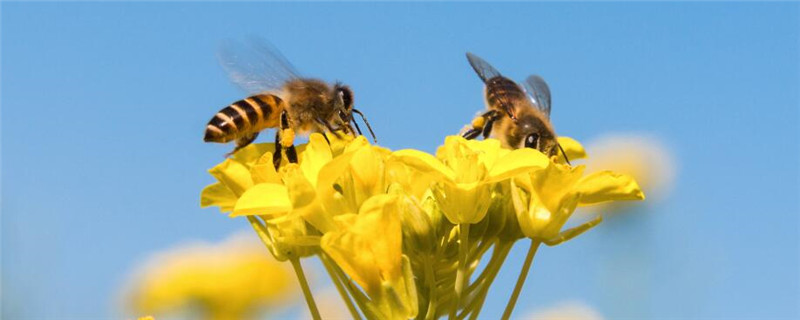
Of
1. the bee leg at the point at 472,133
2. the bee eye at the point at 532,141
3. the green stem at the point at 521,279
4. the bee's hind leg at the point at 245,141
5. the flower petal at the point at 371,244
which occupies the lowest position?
the green stem at the point at 521,279

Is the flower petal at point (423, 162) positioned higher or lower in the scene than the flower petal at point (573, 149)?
higher

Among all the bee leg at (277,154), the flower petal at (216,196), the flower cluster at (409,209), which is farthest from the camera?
the bee leg at (277,154)

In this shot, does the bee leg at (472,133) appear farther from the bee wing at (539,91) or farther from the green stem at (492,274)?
the green stem at (492,274)

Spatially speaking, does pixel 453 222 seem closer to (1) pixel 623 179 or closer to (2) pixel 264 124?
(1) pixel 623 179

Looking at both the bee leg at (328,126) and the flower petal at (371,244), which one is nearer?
the flower petal at (371,244)

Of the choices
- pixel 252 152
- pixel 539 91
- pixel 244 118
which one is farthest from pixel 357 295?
pixel 539 91

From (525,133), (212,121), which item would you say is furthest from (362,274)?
(525,133)

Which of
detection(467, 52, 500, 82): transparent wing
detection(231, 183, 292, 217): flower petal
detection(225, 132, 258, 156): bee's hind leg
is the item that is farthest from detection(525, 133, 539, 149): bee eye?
detection(231, 183, 292, 217): flower petal

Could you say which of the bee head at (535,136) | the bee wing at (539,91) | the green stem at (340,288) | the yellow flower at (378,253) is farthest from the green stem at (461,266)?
the bee wing at (539,91)
